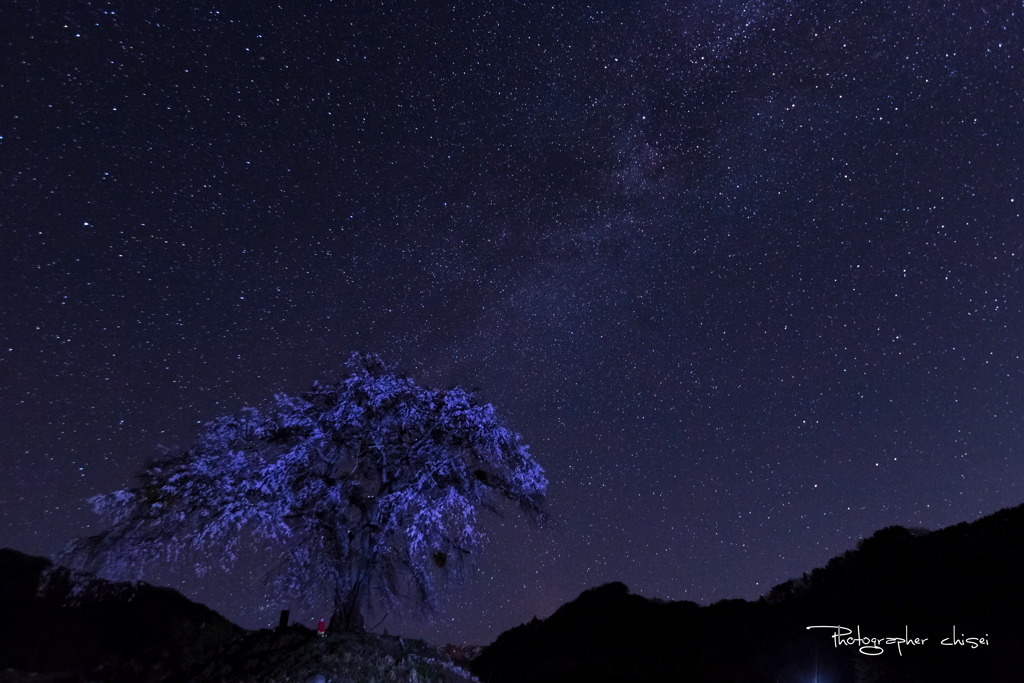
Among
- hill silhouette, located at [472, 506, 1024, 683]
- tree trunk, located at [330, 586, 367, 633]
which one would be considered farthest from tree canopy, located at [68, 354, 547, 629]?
hill silhouette, located at [472, 506, 1024, 683]

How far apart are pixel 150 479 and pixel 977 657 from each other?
4487 cm

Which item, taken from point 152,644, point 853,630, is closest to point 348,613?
point 853,630

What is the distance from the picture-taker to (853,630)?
50688 mm

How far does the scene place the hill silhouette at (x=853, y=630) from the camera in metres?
37.4

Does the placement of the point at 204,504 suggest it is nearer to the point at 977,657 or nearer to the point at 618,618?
the point at 977,657

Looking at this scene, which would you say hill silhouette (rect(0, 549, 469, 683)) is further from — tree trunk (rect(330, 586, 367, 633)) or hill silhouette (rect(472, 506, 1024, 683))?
hill silhouette (rect(472, 506, 1024, 683))

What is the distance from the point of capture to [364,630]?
21562mm

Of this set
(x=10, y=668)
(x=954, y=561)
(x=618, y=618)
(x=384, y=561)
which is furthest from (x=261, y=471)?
(x=618, y=618)

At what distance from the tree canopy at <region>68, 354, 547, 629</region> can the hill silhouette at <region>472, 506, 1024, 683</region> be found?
30.8 meters

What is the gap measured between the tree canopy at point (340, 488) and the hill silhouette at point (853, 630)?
30761 mm

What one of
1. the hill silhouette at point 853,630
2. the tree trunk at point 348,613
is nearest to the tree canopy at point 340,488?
the tree trunk at point 348,613

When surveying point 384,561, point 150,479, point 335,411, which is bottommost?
point 384,561

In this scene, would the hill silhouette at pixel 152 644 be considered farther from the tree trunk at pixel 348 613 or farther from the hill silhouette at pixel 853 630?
the hill silhouette at pixel 853 630

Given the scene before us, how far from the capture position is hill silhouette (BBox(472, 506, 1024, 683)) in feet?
123
